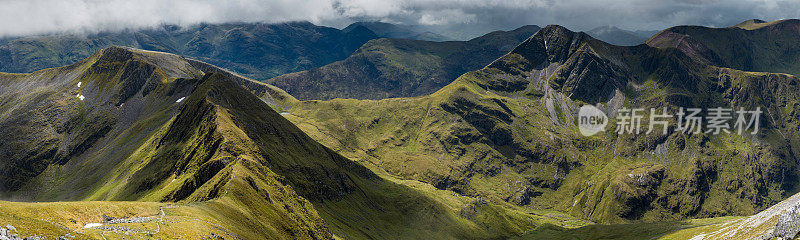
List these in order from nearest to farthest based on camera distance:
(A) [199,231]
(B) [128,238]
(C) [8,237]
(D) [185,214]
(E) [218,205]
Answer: (C) [8,237] → (B) [128,238] → (A) [199,231] → (D) [185,214] → (E) [218,205]

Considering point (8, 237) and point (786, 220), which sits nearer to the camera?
point (8, 237)

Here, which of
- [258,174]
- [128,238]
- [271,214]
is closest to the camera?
[128,238]

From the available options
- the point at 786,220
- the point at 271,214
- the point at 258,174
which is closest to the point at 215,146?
the point at 258,174

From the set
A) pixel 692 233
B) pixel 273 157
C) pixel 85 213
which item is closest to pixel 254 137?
pixel 273 157

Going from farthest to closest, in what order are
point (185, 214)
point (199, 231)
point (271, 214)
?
point (271, 214), point (185, 214), point (199, 231)

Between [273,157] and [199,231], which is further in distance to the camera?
[273,157]

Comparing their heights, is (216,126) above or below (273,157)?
above

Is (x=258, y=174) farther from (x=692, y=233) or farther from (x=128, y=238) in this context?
(x=692, y=233)

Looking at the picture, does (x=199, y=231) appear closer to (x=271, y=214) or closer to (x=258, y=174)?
(x=271, y=214)

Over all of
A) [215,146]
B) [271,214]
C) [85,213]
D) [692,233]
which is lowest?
[692,233]
